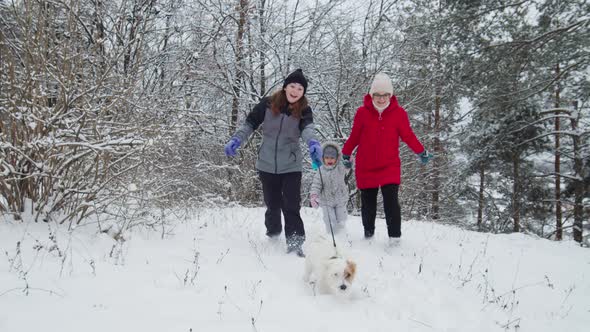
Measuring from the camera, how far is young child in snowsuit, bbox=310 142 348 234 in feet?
16.4

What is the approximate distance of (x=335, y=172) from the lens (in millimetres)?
5066

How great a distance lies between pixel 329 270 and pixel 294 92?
1.98 m

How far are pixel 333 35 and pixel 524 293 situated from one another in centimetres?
812

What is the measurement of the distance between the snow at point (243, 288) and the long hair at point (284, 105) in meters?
1.54

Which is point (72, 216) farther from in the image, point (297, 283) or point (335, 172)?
point (335, 172)

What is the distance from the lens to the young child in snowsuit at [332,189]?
16.4 feet

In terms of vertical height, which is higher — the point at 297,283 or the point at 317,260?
the point at 317,260

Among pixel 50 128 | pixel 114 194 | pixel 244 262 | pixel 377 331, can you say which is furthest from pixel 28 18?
pixel 377 331

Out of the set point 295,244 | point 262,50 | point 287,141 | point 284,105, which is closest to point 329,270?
point 295,244

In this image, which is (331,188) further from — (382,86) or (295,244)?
(382,86)

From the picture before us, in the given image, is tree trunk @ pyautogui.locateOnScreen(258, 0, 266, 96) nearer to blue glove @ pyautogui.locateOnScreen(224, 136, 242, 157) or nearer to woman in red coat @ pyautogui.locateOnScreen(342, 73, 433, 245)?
woman in red coat @ pyautogui.locateOnScreen(342, 73, 433, 245)

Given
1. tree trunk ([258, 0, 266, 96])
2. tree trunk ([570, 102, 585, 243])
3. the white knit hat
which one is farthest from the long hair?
tree trunk ([570, 102, 585, 243])

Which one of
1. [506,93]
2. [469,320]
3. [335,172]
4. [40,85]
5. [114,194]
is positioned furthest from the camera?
[506,93]

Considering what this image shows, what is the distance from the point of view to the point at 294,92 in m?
4.01
